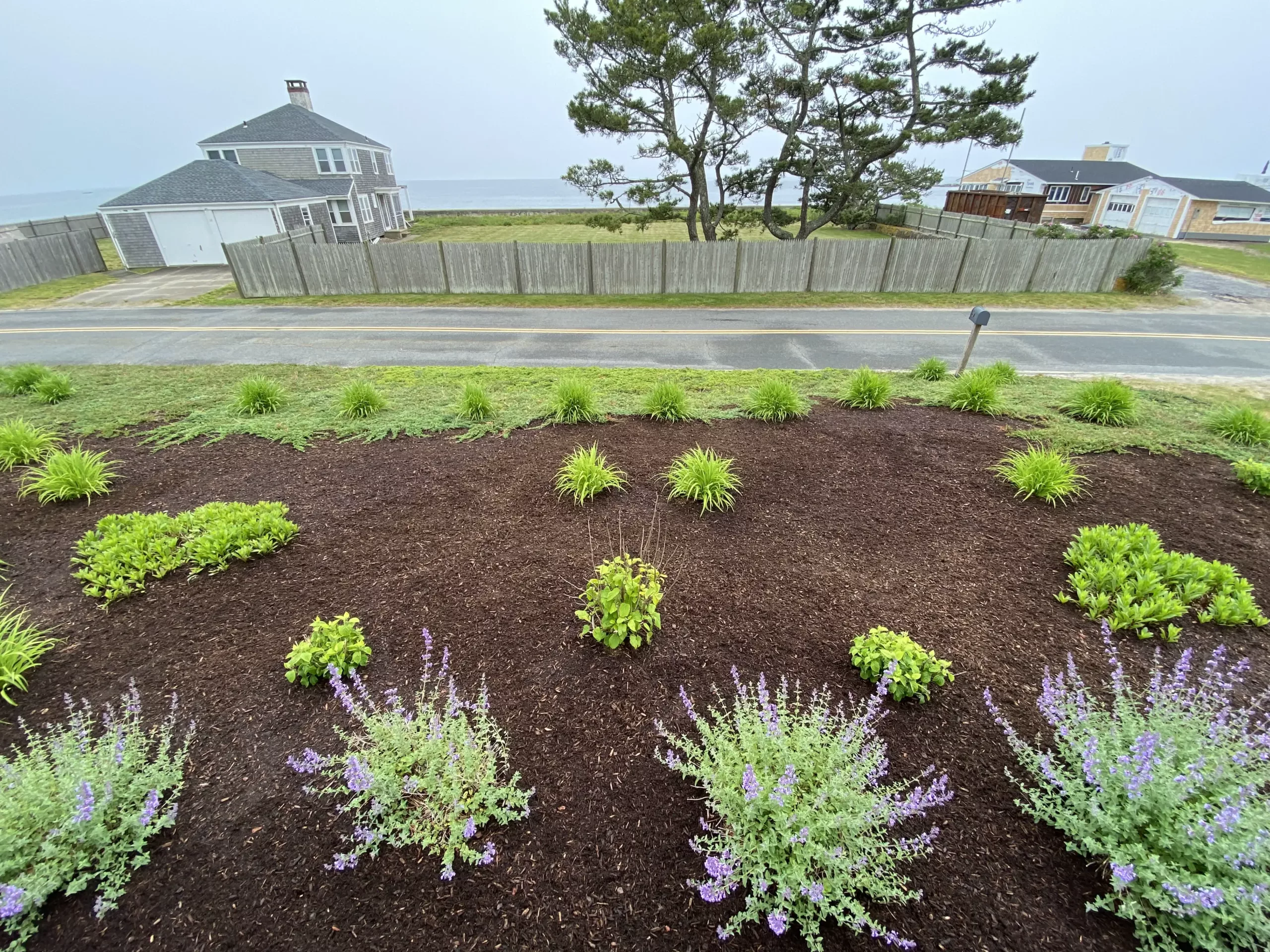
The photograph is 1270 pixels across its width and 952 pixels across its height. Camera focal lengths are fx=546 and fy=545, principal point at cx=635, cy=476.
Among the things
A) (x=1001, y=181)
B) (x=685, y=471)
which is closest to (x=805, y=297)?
(x=685, y=471)

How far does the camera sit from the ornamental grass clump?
1754 mm

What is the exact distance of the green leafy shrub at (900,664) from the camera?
8.39 ft

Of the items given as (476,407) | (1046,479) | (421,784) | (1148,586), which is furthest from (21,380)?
(1148,586)

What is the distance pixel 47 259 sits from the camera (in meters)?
16.1

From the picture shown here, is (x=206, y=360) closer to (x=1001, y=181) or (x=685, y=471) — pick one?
(x=685, y=471)

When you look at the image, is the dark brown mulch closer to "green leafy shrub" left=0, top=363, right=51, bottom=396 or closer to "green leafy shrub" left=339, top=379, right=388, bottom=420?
"green leafy shrub" left=339, top=379, right=388, bottom=420

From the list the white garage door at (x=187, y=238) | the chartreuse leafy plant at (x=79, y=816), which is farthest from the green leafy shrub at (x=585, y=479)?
the white garage door at (x=187, y=238)

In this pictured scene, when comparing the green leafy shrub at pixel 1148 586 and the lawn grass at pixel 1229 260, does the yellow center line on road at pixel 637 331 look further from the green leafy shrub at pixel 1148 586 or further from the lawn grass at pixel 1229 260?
the lawn grass at pixel 1229 260

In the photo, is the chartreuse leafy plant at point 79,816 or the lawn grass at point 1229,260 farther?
the lawn grass at point 1229,260

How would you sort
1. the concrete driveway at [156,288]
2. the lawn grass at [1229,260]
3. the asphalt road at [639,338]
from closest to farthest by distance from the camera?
1. the asphalt road at [639,338]
2. the concrete driveway at [156,288]
3. the lawn grass at [1229,260]

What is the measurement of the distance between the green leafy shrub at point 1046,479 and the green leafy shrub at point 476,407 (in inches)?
194

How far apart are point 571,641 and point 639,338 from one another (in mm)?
8152

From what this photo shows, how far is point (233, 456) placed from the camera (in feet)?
16.8

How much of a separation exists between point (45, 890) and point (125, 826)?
0.23m
